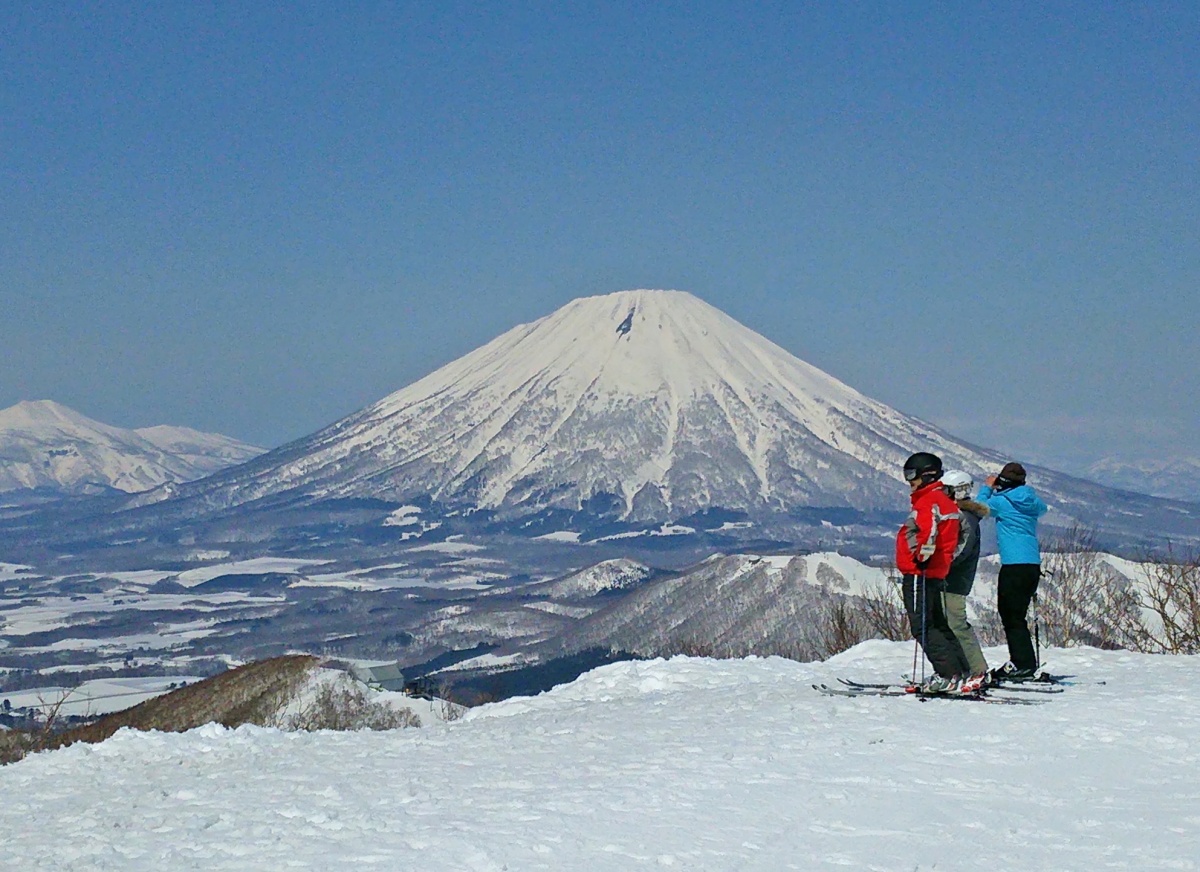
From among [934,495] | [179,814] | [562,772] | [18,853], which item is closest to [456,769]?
[562,772]

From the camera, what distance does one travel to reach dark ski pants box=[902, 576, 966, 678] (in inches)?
497

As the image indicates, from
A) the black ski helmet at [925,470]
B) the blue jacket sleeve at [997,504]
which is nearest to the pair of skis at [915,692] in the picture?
the blue jacket sleeve at [997,504]

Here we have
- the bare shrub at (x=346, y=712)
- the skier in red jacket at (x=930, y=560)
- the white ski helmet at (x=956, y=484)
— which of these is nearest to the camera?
the skier in red jacket at (x=930, y=560)

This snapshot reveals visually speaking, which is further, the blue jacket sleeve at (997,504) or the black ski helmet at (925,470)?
the blue jacket sleeve at (997,504)

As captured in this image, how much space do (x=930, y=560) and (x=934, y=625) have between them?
73cm

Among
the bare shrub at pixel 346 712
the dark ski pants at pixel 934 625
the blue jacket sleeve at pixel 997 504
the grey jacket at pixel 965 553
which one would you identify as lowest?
the bare shrub at pixel 346 712

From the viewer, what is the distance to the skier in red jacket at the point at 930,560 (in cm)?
1227

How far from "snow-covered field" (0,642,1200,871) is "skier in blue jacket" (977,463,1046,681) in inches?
28.2

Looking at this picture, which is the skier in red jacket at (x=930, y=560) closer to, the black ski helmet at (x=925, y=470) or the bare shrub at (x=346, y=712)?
the black ski helmet at (x=925, y=470)

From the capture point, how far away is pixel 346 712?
34375mm

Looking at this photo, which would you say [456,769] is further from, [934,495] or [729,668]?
[729,668]

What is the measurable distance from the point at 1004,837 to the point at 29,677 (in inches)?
6510

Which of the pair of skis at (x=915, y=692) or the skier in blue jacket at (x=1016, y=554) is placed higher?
the skier in blue jacket at (x=1016, y=554)

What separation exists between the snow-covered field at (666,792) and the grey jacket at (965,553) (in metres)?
1.14
